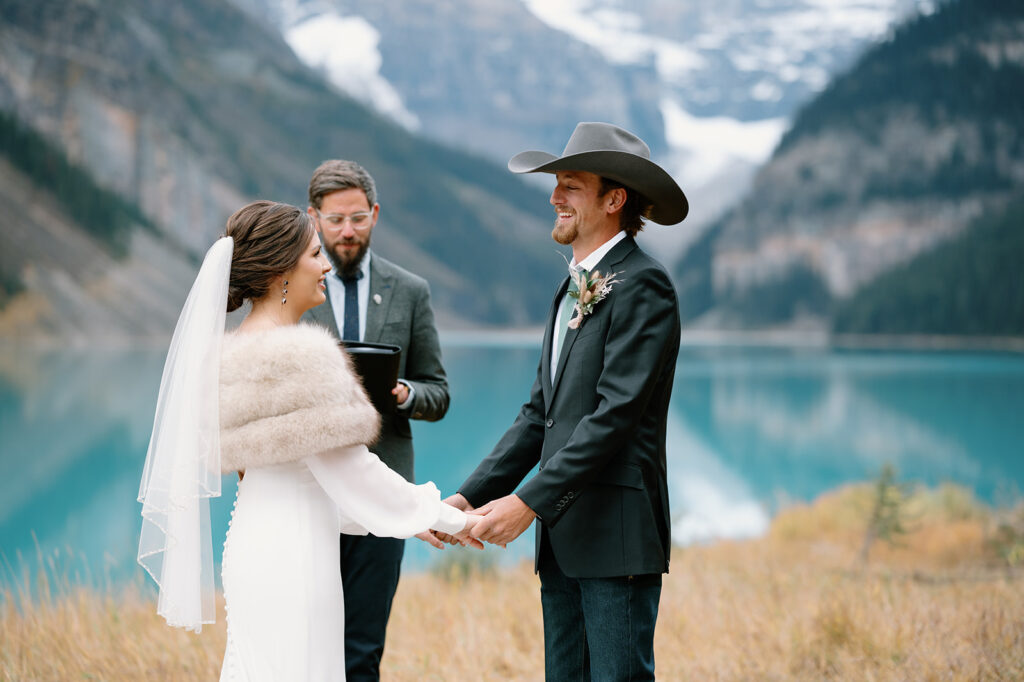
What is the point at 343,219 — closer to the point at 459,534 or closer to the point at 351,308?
the point at 351,308

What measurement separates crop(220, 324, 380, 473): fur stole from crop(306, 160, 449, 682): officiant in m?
0.85

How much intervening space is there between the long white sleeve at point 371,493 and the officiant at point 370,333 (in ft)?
2.34

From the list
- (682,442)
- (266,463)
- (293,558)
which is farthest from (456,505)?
(682,442)

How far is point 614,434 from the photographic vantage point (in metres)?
2.91

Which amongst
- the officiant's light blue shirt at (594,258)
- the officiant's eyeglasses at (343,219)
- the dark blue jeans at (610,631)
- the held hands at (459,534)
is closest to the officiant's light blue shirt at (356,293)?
the officiant's eyeglasses at (343,219)

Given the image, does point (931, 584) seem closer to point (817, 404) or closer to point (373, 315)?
point (373, 315)

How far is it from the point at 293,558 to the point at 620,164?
1629mm

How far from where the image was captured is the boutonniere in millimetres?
3078

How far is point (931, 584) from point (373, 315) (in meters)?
5.84

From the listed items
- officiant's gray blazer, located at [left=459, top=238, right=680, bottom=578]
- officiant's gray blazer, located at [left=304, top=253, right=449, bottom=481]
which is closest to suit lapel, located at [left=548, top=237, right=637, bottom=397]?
officiant's gray blazer, located at [left=459, top=238, right=680, bottom=578]

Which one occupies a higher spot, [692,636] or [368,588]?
[368,588]

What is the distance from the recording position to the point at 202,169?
88.5 metres

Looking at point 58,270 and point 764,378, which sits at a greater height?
point 58,270

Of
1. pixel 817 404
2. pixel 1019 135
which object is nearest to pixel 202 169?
pixel 817 404
